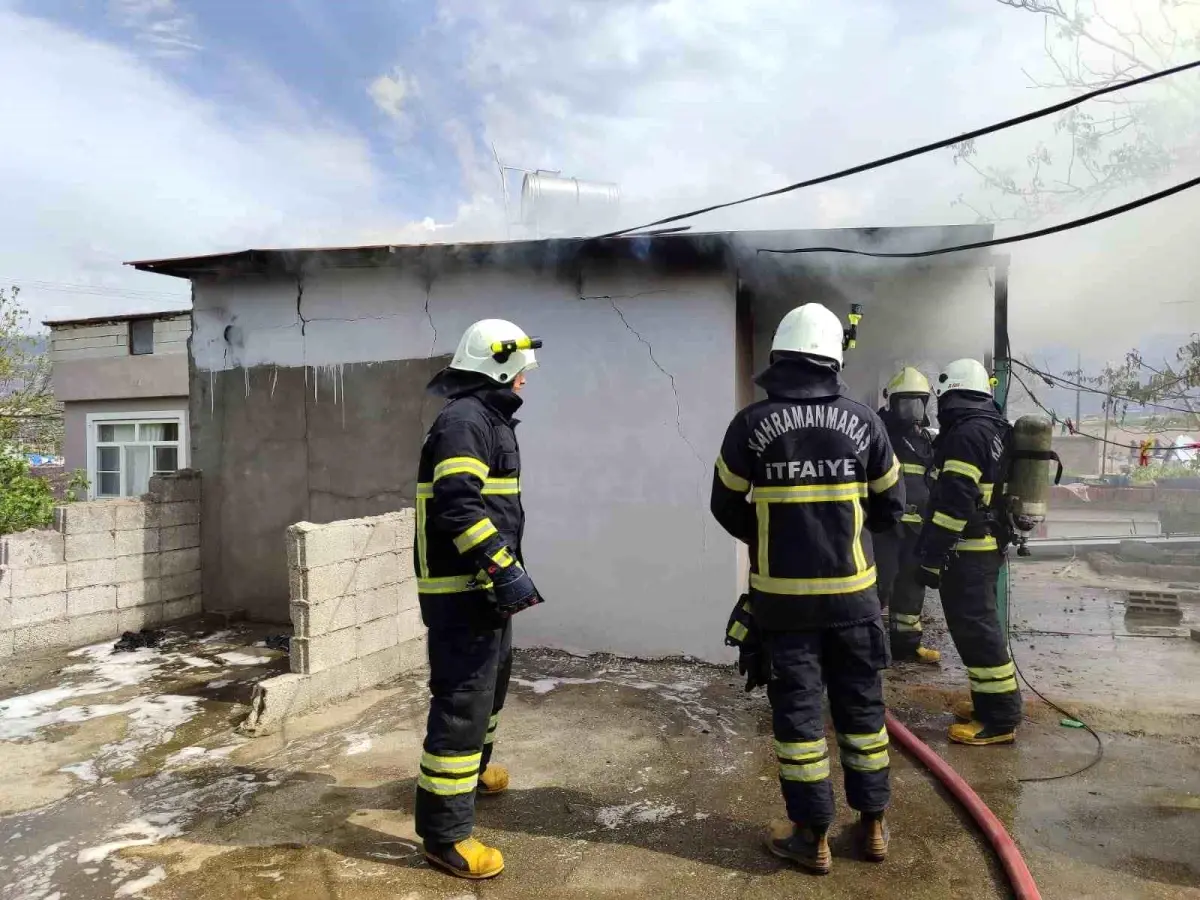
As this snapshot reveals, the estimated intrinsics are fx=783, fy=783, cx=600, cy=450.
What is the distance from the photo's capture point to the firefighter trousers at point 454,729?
274 cm

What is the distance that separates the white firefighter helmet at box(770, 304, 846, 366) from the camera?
294cm

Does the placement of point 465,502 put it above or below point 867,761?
above

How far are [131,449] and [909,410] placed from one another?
35.8 ft

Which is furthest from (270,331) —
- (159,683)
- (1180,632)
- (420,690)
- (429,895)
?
(1180,632)

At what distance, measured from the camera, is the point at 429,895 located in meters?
2.65

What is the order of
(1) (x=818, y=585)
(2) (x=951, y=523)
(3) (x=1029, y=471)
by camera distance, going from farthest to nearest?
(3) (x=1029, y=471) → (2) (x=951, y=523) → (1) (x=818, y=585)

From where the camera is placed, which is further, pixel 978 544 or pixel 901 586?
pixel 901 586

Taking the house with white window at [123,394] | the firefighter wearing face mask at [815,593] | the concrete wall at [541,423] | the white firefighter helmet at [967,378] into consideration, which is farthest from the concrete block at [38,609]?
the white firefighter helmet at [967,378]

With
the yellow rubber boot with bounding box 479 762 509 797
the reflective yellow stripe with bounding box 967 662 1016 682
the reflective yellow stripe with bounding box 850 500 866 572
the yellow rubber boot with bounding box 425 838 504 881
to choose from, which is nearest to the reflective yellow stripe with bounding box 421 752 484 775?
the yellow rubber boot with bounding box 425 838 504 881

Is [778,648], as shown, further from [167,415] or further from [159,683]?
[167,415]

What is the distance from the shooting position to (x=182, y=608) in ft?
22.7

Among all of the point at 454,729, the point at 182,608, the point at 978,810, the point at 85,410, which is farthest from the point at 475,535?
the point at 85,410

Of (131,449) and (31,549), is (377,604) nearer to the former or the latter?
(31,549)

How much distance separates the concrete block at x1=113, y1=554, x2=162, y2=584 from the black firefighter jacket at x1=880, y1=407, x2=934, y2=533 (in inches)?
241
